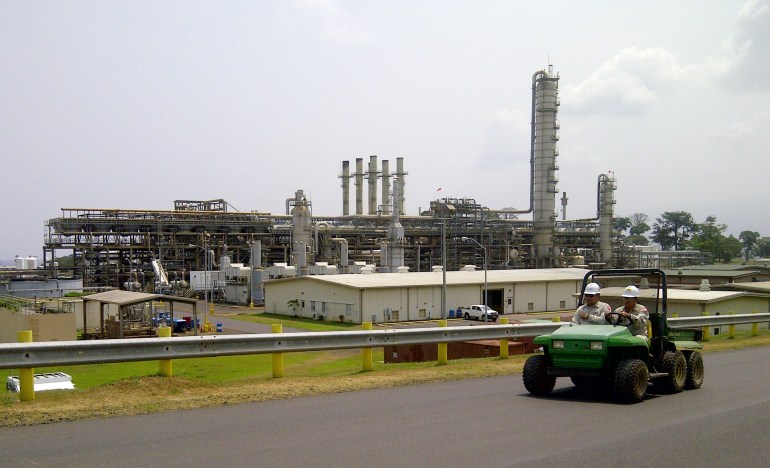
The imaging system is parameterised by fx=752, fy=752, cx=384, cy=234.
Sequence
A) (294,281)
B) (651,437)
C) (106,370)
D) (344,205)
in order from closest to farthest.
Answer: (651,437)
(106,370)
(294,281)
(344,205)

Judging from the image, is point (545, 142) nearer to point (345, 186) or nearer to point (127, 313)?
point (345, 186)

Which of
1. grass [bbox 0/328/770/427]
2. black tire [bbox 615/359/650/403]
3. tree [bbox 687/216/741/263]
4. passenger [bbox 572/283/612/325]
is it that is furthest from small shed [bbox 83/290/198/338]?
tree [bbox 687/216/741/263]

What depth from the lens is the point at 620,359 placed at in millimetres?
11211

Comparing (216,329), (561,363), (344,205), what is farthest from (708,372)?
(344,205)

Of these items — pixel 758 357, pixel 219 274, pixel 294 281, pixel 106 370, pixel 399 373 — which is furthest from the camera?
pixel 219 274

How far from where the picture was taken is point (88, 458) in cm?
745

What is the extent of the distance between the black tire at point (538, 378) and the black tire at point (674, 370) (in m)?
1.80

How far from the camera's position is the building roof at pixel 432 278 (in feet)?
185

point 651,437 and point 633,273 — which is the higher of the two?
point 633,273

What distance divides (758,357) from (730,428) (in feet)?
32.9

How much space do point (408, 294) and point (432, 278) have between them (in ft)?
15.9

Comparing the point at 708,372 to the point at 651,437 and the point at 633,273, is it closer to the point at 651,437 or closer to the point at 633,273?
the point at 633,273

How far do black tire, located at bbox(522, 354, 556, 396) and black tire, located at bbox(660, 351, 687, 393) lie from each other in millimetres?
1798

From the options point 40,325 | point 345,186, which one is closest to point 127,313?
point 40,325
